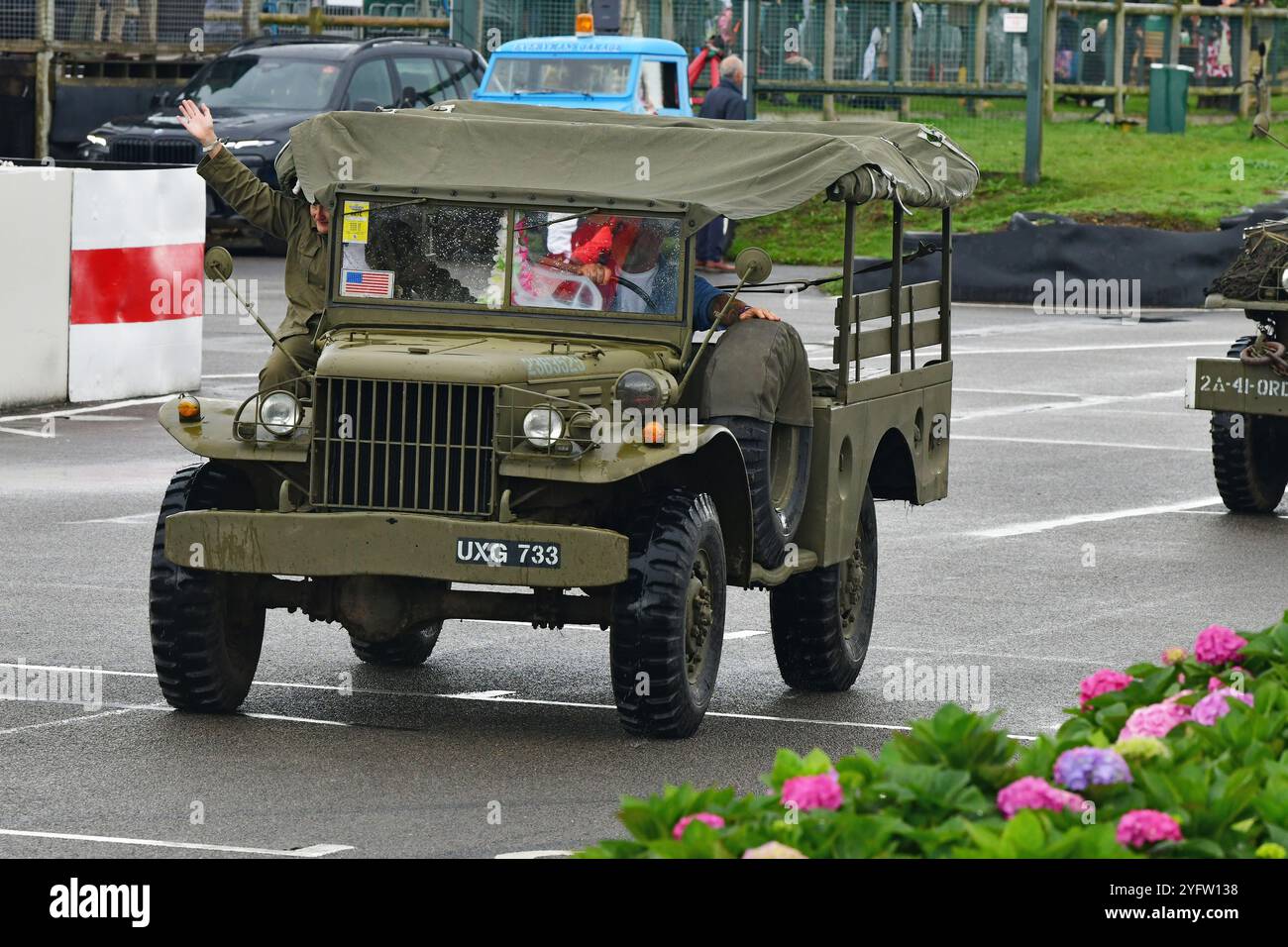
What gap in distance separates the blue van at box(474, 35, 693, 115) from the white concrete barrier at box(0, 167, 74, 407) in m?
11.7

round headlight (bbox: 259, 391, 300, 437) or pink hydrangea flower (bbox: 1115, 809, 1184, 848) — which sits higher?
round headlight (bbox: 259, 391, 300, 437)

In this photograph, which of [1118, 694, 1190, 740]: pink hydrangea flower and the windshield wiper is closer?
[1118, 694, 1190, 740]: pink hydrangea flower

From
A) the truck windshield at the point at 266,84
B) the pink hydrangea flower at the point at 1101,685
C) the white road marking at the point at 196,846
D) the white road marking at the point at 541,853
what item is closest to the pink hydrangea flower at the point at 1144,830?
the pink hydrangea flower at the point at 1101,685

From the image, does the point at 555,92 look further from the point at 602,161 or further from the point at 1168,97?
the point at 602,161

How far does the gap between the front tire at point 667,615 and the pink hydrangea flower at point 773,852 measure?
4320 millimetres

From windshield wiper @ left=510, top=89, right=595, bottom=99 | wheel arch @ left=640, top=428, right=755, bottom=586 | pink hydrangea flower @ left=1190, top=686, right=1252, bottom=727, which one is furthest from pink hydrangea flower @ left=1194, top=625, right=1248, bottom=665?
windshield wiper @ left=510, top=89, right=595, bottom=99

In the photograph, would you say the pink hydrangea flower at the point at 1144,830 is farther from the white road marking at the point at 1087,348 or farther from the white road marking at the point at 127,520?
the white road marking at the point at 1087,348

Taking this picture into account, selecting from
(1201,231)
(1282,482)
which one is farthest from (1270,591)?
(1201,231)

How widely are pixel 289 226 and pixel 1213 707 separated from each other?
5.94m

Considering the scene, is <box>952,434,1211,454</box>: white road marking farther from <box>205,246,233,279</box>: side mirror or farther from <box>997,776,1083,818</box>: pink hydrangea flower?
<box>997,776,1083,818</box>: pink hydrangea flower

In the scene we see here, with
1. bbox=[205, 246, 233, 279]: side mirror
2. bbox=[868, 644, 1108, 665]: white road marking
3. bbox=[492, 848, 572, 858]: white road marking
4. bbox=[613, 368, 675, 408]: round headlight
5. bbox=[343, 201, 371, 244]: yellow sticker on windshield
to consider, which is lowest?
bbox=[492, 848, 572, 858]: white road marking

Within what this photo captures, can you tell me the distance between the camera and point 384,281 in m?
9.81

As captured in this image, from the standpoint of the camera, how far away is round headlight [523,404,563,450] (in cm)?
873
